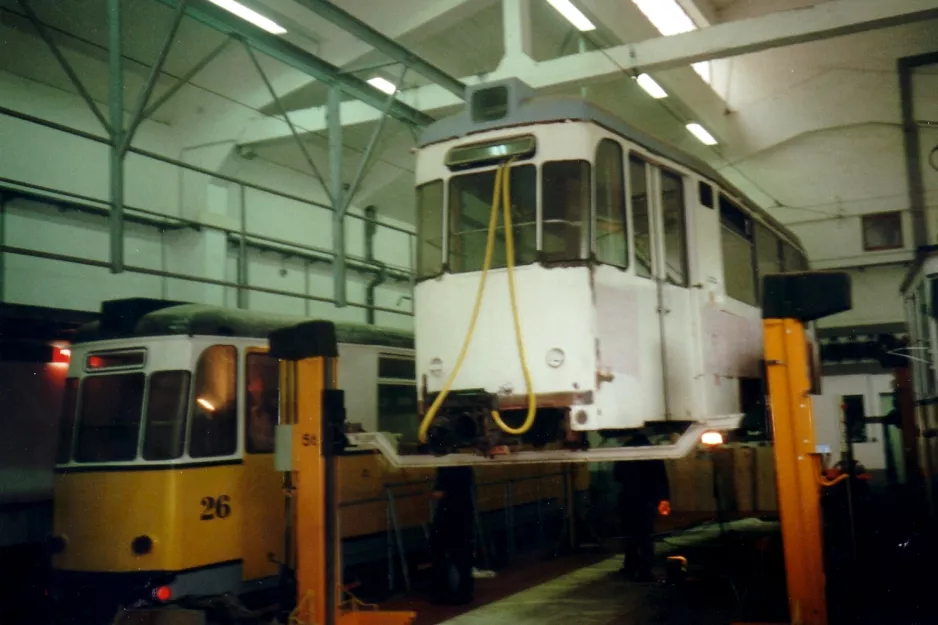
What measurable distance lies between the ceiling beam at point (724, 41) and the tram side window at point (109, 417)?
5.27 metres

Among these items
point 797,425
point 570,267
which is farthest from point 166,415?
point 797,425

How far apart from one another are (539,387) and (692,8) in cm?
1040

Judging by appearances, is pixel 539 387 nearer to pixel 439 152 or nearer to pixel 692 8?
pixel 439 152

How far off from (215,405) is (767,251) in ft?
21.0

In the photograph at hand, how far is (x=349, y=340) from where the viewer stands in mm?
9797

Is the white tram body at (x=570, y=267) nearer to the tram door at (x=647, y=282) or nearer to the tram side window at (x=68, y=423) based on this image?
the tram door at (x=647, y=282)

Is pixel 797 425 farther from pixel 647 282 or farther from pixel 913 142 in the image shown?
pixel 913 142

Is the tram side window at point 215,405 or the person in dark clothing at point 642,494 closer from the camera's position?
the tram side window at point 215,405

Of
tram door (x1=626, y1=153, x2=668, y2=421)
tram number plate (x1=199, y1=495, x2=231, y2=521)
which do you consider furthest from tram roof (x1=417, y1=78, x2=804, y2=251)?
tram number plate (x1=199, y1=495, x2=231, y2=521)

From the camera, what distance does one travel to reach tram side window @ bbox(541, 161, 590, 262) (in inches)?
265

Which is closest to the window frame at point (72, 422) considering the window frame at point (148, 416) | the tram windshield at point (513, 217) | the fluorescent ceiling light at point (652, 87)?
the window frame at point (148, 416)

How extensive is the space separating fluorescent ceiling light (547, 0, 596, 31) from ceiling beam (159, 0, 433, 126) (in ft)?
7.47

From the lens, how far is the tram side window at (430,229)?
7262 mm

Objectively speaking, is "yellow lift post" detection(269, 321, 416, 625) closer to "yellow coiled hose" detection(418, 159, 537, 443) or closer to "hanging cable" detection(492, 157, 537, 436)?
"yellow coiled hose" detection(418, 159, 537, 443)
